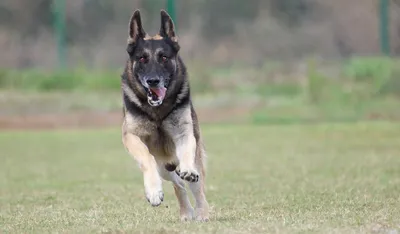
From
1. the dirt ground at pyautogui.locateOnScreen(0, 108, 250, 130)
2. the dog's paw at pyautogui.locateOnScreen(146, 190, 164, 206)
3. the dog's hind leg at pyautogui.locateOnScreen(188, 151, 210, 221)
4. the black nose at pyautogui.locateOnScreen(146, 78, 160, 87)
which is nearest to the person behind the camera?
the dog's paw at pyautogui.locateOnScreen(146, 190, 164, 206)

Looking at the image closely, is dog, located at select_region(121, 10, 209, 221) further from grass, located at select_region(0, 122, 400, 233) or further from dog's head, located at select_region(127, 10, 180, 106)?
grass, located at select_region(0, 122, 400, 233)

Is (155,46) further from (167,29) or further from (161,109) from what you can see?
(161,109)

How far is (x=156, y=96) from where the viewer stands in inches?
334

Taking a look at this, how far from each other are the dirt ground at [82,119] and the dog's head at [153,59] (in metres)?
15.6

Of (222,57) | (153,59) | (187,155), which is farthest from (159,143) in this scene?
(222,57)

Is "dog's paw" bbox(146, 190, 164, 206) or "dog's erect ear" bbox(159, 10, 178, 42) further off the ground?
"dog's erect ear" bbox(159, 10, 178, 42)

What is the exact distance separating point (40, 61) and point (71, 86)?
4.40 ft

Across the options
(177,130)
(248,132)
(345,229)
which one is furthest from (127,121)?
(248,132)

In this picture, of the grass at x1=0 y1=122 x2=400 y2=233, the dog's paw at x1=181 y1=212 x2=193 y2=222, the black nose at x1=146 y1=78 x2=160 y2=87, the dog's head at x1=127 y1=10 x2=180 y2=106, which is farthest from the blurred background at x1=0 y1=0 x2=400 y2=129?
the black nose at x1=146 y1=78 x2=160 y2=87

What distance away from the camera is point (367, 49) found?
25594 millimetres

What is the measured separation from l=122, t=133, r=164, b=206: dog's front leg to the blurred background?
15.9 metres

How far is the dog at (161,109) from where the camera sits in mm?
8453

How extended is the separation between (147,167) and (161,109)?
75cm

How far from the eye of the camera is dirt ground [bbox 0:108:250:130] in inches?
965
